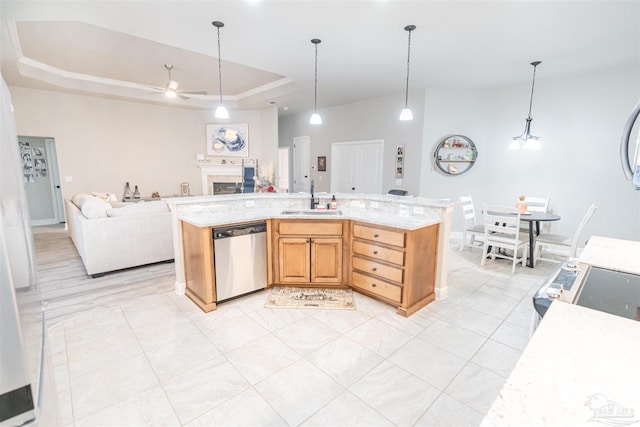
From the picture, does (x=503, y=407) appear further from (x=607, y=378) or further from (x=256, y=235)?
(x=256, y=235)

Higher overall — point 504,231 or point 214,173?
point 214,173

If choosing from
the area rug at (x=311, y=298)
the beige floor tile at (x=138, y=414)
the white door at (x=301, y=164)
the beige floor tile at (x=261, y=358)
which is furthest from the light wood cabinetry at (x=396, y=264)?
the white door at (x=301, y=164)

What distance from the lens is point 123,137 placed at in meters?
6.69

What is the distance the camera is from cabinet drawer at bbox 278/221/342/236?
3.19 metres

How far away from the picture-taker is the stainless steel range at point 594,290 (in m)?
1.01

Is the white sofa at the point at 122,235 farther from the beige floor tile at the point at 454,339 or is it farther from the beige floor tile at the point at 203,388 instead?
the beige floor tile at the point at 454,339

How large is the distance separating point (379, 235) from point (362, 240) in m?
0.23

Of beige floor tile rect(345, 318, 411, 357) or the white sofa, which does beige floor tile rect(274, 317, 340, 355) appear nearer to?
beige floor tile rect(345, 318, 411, 357)

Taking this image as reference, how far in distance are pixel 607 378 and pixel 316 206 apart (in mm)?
3070

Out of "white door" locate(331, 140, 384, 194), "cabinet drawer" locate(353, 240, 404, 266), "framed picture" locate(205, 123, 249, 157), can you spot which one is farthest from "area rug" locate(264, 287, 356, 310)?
"framed picture" locate(205, 123, 249, 157)

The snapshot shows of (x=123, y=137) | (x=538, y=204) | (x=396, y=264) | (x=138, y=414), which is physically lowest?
(x=138, y=414)

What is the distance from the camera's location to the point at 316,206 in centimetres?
361

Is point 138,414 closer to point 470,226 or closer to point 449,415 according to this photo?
point 449,415

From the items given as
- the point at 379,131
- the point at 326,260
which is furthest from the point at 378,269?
the point at 379,131
